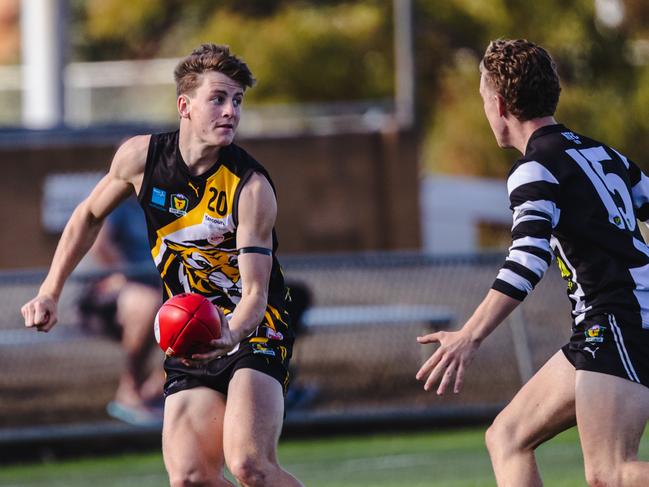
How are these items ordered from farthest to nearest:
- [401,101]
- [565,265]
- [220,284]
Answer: [401,101]
[220,284]
[565,265]

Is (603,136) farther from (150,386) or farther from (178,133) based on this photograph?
(178,133)

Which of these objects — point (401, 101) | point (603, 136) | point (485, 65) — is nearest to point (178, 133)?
point (485, 65)

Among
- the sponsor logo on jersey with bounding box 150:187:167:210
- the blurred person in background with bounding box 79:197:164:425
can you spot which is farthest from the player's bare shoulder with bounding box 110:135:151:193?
the blurred person in background with bounding box 79:197:164:425

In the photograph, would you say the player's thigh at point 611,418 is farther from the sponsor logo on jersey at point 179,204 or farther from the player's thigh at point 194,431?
the sponsor logo on jersey at point 179,204

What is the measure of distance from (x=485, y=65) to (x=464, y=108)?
23737 mm

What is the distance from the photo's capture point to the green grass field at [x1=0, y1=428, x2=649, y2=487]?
1026 cm

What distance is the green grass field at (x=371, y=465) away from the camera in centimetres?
1026

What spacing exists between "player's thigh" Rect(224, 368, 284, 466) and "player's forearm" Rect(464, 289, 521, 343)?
112 cm

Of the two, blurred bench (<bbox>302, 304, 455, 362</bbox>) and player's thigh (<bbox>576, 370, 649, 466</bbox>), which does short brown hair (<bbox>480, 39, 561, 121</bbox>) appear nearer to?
player's thigh (<bbox>576, 370, 649, 466</bbox>)

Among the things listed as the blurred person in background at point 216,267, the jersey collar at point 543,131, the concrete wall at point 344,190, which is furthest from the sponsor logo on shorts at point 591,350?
the concrete wall at point 344,190

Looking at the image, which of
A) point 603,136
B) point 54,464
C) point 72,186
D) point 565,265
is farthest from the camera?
point 603,136

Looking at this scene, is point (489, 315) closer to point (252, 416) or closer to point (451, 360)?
point (451, 360)

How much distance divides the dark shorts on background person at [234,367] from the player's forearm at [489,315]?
3.95 feet

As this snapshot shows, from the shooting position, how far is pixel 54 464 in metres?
12.4
